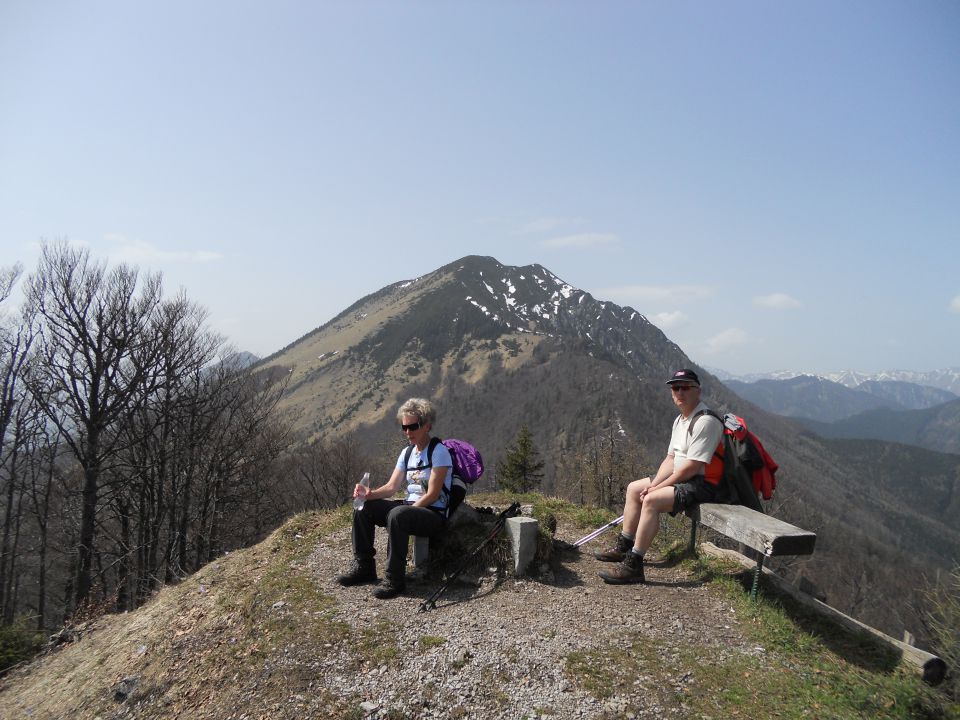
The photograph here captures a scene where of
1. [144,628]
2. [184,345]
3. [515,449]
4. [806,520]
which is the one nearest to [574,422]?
[806,520]

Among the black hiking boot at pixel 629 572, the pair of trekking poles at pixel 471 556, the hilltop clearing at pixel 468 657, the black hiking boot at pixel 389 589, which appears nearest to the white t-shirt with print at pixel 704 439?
the black hiking boot at pixel 629 572

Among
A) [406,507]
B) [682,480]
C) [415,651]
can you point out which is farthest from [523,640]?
[682,480]

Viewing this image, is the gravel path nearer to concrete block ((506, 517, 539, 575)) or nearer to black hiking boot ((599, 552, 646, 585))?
black hiking boot ((599, 552, 646, 585))

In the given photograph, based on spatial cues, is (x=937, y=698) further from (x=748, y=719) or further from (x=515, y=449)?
(x=515, y=449)

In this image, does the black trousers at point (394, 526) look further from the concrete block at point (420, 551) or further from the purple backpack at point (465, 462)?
the purple backpack at point (465, 462)

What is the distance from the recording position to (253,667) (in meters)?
5.21

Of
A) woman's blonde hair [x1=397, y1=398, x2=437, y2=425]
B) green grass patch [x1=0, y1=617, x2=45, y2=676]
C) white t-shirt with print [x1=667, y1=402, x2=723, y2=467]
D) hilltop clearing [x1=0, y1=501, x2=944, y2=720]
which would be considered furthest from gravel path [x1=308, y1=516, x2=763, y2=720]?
green grass patch [x1=0, y1=617, x2=45, y2=676]

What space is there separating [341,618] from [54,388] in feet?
52.3

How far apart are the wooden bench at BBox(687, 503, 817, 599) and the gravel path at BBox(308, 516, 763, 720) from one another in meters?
0.85

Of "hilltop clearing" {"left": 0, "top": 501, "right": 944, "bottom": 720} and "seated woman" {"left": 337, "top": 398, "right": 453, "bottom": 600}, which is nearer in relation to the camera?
"hilltop clearing" {"left": 0, "top": 501, "right": 944, "bottom": 720}

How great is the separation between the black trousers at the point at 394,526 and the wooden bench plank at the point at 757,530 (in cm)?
318

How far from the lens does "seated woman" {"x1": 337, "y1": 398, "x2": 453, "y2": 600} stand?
641 centimetres

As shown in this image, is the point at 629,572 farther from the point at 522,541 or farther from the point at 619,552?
the point at 522,541

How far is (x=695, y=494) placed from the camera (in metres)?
6.35
